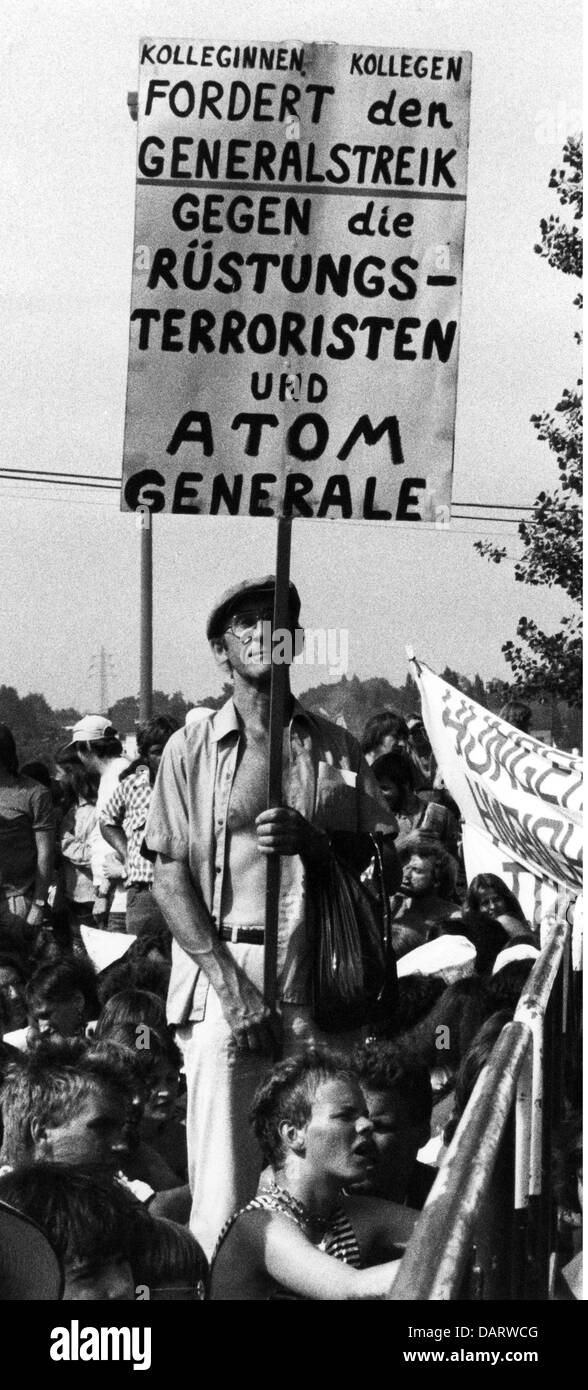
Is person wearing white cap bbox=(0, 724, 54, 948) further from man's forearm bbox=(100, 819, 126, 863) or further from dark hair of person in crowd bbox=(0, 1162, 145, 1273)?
dark hair of person in crowd bbox=(0, 1162, 145, 1273)

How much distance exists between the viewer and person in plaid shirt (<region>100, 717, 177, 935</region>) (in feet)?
19.7

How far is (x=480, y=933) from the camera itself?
18.2 feet

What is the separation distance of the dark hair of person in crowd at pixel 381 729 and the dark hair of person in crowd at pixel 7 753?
3.41ft

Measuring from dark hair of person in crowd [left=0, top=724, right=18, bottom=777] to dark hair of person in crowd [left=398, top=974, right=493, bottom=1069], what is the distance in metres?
1.65

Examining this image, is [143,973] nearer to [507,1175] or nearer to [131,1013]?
[131,1013]

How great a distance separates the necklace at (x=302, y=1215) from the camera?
4.29 meters

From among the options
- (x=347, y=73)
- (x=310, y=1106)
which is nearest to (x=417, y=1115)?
(x=310, y=1106)

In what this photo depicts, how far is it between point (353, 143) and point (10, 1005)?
2293 millimetres

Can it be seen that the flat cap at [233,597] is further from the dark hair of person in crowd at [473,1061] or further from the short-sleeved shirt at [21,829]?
the short-sleeved shirt at [21,829]

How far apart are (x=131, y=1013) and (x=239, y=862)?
18.9 inches

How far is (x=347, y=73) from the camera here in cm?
478

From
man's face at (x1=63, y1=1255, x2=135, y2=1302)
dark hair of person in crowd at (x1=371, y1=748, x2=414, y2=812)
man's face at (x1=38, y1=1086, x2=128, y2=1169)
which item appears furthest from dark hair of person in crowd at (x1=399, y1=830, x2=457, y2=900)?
man's face at (x1=63, y1=1255, x2=135, y2=1302)

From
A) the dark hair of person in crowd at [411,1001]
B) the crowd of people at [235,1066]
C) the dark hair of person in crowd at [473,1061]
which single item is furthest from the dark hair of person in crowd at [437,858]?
the dark hair of person in crowd at [473,1061]

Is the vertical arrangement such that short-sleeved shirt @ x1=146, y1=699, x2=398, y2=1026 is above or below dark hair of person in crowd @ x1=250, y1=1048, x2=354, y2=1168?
above
